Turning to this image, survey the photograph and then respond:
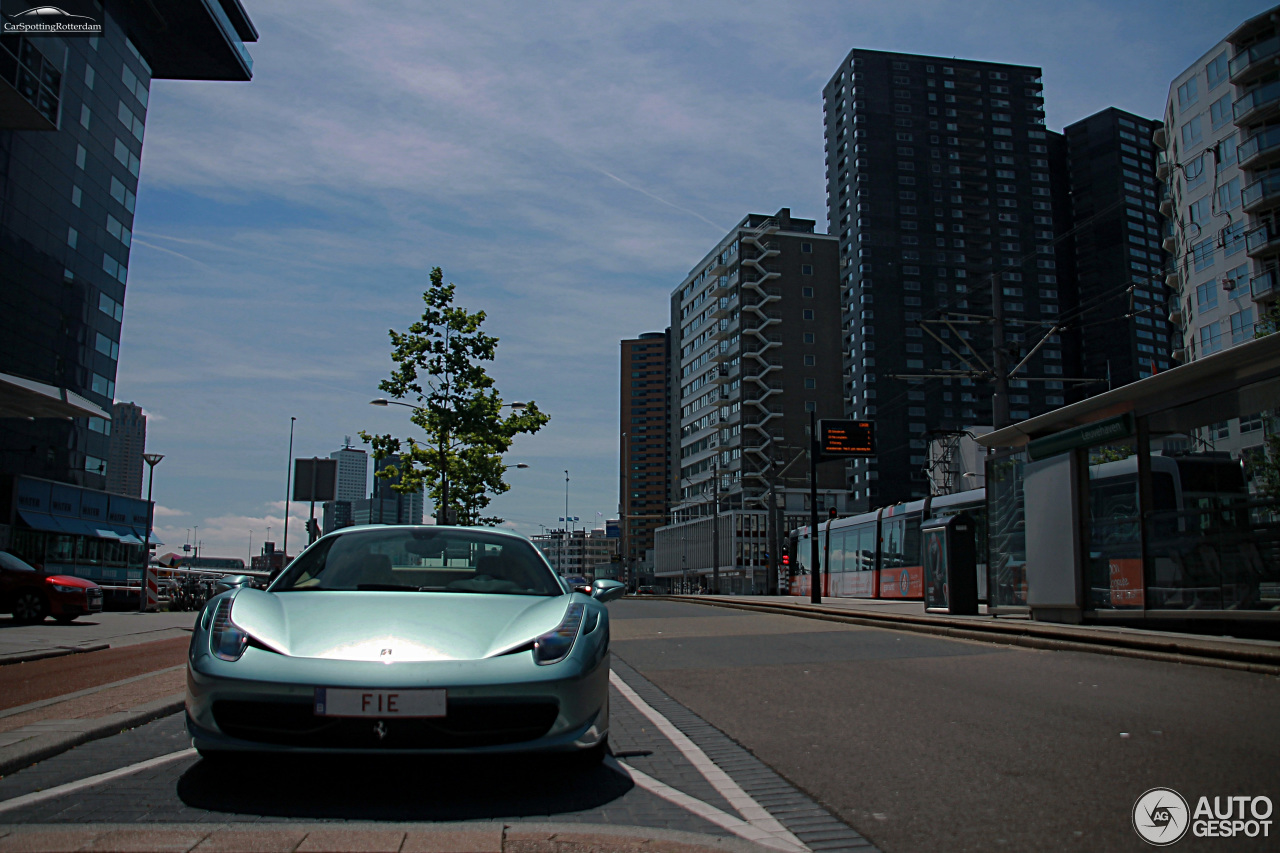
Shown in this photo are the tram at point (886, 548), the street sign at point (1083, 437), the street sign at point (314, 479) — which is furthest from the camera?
the tram at point (886, 548)

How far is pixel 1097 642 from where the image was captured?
998 centimetres

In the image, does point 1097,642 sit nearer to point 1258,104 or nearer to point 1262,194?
point 1262,194

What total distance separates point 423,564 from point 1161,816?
3.68 metres

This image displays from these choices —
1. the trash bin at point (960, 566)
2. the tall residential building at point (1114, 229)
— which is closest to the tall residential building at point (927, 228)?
the tall residential building at point (1114, 229)

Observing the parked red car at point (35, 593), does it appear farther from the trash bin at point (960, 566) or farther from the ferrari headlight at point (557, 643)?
the ferrari headlight at point (557, 643)

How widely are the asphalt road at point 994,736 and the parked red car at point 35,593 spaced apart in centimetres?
1336

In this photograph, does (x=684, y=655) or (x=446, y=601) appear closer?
(x=446, y=601)

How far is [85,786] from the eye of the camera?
434 cm

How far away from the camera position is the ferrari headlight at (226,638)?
413 cm

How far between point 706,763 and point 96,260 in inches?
2276

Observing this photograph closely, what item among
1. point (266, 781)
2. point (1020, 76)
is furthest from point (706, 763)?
point (1020, 76)

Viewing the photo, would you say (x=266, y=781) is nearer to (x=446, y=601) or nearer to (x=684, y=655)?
(x=446, y=601)

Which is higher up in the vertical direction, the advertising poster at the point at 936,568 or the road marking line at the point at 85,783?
the advertising poster at the point at 936,568

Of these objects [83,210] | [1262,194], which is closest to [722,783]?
[83,210]
